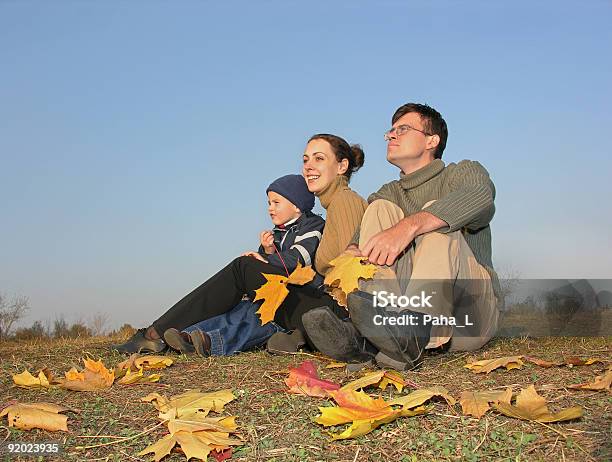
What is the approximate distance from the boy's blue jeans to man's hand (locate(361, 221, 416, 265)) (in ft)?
4.18

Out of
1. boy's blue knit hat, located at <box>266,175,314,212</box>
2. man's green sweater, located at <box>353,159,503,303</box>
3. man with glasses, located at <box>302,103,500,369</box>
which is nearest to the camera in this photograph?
man with glasses, located at <box>302,103,500,369</box>

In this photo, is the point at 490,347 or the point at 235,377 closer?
the point at 235,377

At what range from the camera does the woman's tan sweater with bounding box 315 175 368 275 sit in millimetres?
4297

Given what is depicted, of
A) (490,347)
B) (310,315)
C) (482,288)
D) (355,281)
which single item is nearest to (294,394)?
(310,315)

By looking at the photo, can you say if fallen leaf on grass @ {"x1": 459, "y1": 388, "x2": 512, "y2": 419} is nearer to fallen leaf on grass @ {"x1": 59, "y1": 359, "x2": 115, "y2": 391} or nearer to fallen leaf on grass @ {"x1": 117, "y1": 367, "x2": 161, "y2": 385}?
fallen leaf on grass @ {"x1": 117, "y1": 367, "x2": 161, "y2": 385}

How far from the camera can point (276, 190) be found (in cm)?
484

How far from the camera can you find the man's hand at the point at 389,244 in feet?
11.4

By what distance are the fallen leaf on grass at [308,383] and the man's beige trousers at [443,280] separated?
0.48 m

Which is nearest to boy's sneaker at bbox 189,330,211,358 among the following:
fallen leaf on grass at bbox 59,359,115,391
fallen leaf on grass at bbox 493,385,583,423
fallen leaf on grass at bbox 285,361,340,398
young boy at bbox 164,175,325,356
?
young boy at bbox 164,175,325,356

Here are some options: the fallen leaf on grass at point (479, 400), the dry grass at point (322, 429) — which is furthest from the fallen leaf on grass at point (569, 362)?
the fallen leaf on grass at point (479, 400)

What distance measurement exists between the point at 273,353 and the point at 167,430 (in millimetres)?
1716

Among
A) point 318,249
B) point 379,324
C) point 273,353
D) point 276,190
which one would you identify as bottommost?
point 273,353

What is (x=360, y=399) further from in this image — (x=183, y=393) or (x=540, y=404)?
(x=183, y=393)

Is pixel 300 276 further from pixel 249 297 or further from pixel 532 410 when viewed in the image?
pixel 532 410
